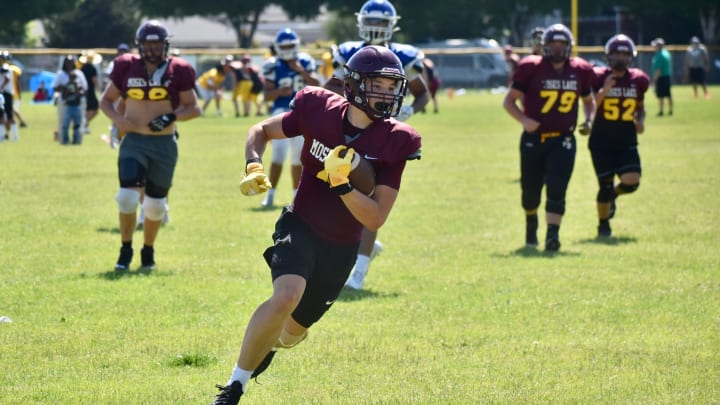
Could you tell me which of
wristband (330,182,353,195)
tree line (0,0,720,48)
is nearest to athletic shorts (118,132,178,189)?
wristband (330,182,353,195)

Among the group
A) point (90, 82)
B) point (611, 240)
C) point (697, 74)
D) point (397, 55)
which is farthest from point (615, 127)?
point (697, 74)

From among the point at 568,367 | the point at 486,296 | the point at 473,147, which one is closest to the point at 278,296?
the point at 568,367

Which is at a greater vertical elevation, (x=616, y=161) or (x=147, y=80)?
(x=147, y=80)

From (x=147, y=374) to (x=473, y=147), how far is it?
1896cm

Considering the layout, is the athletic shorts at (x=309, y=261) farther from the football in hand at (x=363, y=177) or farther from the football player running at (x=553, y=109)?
the football player running at (x=553, y=109)

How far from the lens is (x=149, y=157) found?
10180 mm

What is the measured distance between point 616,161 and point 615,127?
0.37 meters

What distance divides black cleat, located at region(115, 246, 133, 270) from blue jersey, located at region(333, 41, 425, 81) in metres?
2.39

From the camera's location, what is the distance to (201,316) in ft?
27.9

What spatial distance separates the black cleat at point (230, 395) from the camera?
5.70m

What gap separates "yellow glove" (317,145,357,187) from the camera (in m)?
5.37

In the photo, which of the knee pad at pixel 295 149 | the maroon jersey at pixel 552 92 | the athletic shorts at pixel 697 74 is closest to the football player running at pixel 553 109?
the maroon jersey at pixel 552 92

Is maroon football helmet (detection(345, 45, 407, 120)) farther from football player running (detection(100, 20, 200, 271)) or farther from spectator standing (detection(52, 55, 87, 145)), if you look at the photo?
spectator standing (detection(52, 55, 87, 145))

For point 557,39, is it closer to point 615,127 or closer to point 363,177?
point 615,127
